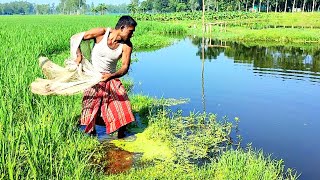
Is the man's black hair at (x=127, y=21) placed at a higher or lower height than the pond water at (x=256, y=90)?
higher

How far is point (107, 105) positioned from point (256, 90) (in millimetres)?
6231

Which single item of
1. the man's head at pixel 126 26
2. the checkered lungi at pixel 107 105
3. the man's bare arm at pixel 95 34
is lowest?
the checkered lungi at pixel 107 105

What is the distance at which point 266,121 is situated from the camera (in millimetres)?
7574

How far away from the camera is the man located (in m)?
5.11

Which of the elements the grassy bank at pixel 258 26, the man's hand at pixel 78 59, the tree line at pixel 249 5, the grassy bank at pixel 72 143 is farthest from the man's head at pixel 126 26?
the tree line at pixel 249 5

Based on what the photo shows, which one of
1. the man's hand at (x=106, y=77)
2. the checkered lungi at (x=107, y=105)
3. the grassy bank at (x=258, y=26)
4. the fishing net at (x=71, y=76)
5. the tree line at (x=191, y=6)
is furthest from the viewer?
the tree line at (x=191, y=6)

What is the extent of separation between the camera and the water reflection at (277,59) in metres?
13.5

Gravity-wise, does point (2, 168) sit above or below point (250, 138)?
above

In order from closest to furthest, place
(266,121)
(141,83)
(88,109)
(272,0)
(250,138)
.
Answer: (88,109), (250,138), (266,121), (141,83), (272,0)

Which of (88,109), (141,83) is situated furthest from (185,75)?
(88,109)

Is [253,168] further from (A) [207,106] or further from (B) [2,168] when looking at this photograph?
(A) [207,106]

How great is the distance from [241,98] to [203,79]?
2.67 m

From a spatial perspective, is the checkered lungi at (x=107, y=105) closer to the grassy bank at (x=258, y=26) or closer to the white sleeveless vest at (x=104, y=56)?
the white sleeveless vest at (x=104, y=56)

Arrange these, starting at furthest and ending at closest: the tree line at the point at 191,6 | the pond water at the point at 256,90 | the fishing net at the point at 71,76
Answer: the tree line at the point at 191,6
the pond water at the point at 256,90
the fishing net at the point at 71,76
